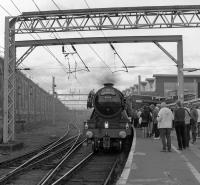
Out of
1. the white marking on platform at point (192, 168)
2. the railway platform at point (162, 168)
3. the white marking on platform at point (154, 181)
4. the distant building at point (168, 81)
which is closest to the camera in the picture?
the white marking on platform at point (154, 181)

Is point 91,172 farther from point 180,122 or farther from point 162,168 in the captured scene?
point 180,122

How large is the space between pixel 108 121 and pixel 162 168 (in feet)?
24.6

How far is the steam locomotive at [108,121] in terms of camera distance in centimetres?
1739

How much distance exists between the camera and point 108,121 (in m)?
18.0

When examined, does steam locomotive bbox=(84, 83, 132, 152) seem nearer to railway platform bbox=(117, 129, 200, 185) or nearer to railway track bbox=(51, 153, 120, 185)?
railway track bbox=(51, 153, 120, 185)

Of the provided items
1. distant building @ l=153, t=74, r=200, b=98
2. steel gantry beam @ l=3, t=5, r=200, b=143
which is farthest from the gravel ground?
distant building @ l=153, t=74, r=200, b=98

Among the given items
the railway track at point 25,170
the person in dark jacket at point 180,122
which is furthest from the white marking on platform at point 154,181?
the person in dark jacket at point 180,122

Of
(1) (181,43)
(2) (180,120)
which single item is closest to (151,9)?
(1) (181,43)

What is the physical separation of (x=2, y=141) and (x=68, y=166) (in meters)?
8.01

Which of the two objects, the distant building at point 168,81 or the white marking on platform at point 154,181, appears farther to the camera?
the distant building at point 168,81

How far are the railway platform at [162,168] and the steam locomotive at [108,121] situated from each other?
3.06 m

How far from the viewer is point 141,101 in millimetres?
35562

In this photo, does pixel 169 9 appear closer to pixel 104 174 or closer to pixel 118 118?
pixel 118 118

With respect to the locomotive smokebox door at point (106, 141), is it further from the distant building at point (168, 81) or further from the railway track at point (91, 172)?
the distant building at point (168, 81)
